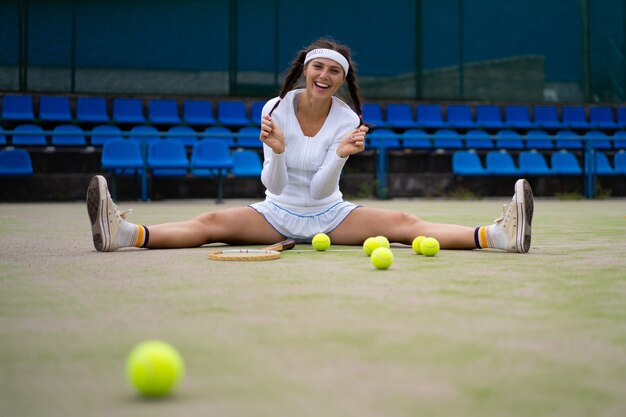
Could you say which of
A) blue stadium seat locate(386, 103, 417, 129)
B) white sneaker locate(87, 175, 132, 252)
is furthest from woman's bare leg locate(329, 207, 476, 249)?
blue stadium seat locate(386, 103, 417, 129)

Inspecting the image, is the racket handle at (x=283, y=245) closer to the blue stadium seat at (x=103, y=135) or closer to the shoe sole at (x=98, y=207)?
the shoe sole at (x=98, y=207)

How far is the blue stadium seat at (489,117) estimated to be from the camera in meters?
16.8

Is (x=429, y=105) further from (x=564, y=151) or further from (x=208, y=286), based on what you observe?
(x=208, y=286)

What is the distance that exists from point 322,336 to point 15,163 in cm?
1218

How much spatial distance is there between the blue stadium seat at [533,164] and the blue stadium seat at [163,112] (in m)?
7.30

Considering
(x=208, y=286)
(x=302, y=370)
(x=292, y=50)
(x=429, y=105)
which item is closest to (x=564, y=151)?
(x=429, y=105)

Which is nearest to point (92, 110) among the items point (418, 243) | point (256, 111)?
point (256, 111)

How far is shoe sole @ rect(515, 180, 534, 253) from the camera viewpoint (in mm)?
3744

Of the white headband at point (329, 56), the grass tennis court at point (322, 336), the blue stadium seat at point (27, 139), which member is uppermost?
the blue stadium seat at point (27, 139)

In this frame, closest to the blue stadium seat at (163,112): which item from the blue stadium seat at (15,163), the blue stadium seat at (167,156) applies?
the blue stadium seat at (167,156)

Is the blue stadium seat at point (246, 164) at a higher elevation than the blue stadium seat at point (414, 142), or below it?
below

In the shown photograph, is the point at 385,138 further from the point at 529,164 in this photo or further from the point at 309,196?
the point at 309,196

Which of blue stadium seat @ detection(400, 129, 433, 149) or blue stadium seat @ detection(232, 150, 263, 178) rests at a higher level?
blue stadium seat @ detection(400, 129, 433, 149)

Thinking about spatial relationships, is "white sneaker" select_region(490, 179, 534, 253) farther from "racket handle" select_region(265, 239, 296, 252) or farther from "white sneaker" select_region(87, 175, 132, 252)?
"white sneaker" select_region(87, 175, 132, 252)
